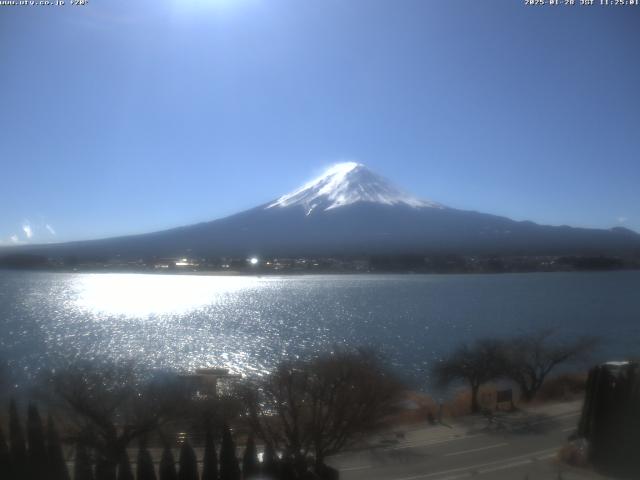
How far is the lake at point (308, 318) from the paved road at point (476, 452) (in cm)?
177

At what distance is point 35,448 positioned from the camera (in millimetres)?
4090

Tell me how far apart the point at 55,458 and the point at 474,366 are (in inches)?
205

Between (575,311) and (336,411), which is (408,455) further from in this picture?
(575,311)

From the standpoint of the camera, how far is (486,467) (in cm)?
444

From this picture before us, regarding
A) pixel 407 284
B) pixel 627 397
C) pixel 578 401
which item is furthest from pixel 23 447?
pixel 407 284

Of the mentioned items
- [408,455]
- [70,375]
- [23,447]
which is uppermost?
[70,375]

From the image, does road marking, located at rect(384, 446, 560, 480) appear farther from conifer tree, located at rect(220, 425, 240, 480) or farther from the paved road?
conifer tree, located at rect(220, 425, 240, 480)

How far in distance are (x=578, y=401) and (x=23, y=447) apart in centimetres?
519

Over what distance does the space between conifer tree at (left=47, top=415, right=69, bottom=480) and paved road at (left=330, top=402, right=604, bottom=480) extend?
6.90 ft

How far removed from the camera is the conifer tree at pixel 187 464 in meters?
4.14

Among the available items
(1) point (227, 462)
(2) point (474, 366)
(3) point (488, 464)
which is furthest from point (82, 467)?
(2) point (474, 366)

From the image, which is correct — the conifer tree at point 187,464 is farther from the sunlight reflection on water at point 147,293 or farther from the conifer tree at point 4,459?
the sunlight reflection on water at point 147,293

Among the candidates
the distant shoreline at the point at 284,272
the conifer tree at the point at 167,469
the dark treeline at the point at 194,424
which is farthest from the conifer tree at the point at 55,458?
the distant shoreline at the point at 284,272

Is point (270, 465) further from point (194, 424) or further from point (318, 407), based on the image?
point (194, 424)
